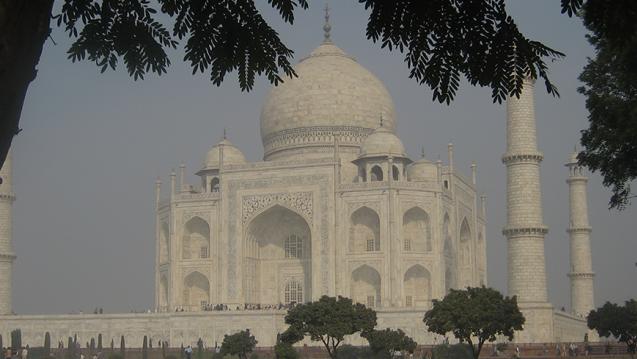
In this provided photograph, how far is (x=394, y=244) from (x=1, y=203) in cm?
1464

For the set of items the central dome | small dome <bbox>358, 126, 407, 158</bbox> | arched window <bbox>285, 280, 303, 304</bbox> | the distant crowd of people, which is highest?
the central dome

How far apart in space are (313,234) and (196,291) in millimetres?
5531

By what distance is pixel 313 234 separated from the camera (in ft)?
125

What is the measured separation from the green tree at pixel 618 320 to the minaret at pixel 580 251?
12.0 metres

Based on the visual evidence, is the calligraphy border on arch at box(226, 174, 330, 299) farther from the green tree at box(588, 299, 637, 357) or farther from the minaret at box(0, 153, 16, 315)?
the green tree at box(588, 299, 637, 357)

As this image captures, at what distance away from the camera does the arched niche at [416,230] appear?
38125 millimetres

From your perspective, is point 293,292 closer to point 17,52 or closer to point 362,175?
point 362,175

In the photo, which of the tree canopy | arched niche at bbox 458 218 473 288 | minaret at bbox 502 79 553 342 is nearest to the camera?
the tree canopy

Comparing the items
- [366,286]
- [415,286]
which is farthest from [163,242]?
[415,286]

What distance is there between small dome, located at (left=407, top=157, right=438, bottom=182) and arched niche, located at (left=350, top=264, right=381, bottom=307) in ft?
13.8

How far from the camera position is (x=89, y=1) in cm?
429

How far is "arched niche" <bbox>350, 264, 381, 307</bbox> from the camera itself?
37.7 metres

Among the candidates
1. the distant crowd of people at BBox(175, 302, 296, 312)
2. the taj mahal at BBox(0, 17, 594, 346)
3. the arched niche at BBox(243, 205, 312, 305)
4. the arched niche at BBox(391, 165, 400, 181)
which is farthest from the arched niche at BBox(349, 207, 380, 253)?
the distant crowd of people at BBox(175, 302, 296, 312)

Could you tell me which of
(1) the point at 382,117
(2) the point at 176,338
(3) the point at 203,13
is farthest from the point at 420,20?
(1) the point at 382,117
